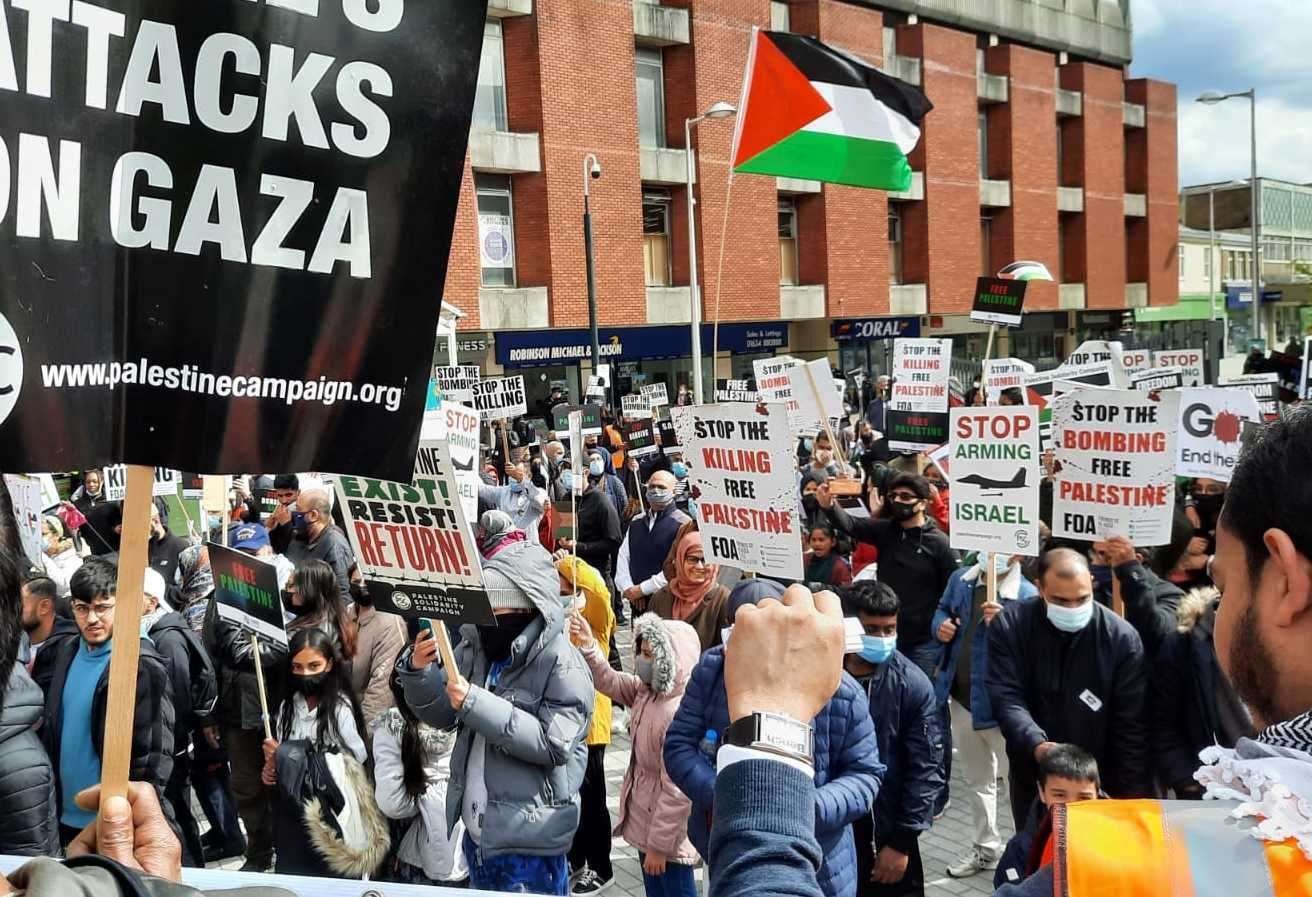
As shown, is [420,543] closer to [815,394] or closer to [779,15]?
[815,394]

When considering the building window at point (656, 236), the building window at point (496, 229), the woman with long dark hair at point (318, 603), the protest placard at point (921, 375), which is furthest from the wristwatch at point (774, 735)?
the building window at point (656, 236)

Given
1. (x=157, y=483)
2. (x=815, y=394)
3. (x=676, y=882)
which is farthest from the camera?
(x=815, y=394)

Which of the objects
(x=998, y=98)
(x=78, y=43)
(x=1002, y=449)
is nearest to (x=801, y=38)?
(x=1002, y=449)

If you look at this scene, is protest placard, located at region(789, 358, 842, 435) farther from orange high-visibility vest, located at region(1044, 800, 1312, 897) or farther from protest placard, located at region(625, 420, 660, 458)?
orange high-visibility vest, located at region(1044, 800, 1312, 897)

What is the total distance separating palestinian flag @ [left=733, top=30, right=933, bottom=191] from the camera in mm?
10219

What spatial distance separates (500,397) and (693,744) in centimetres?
987

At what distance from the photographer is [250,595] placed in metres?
4.79

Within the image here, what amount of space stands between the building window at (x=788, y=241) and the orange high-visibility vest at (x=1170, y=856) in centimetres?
3173

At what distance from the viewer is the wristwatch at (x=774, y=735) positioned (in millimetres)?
1398

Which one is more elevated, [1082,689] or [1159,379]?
[1159,379]

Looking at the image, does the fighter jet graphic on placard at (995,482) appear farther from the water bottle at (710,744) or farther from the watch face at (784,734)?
the watch face at (784,734)

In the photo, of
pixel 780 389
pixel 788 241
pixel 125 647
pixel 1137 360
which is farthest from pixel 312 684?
pixel 788 241

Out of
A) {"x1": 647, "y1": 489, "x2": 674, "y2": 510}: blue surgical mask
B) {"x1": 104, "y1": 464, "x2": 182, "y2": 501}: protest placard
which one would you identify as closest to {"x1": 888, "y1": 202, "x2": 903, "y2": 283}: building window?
{"x1": 647, "y1": 489, "x2": 674, "y2": 510}: blue surgical mask

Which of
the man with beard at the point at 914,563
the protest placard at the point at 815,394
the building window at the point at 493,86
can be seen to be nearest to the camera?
the man with beard at the point at 914,563
